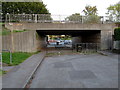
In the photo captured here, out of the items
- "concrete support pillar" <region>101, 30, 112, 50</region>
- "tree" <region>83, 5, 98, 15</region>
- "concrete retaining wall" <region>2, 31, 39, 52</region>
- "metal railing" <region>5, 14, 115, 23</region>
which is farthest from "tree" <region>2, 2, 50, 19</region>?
"tree" <region>83, 5, 98, 15</region>

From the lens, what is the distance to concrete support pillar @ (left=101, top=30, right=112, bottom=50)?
20188 millimetres

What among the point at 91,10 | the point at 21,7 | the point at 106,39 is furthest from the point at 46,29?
the point at 91,10

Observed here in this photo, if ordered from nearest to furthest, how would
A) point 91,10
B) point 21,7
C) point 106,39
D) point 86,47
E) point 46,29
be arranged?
point 46,29 → point 106,39 → point 86,47 → point 21,7 → point 91,10

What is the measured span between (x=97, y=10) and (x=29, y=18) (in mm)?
37453

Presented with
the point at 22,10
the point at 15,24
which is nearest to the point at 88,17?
the point at 15,24

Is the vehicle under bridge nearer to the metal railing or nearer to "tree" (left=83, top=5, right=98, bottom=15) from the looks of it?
the metal railing

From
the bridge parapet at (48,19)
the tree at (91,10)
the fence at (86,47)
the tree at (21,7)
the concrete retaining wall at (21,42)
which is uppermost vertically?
A: the tree at (91,10)

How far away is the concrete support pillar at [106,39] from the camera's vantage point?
20.2m

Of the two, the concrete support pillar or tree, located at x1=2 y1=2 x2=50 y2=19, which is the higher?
tree, located at x1=2 y1=2 x2=50 y2=19

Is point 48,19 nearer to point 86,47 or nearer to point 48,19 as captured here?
point 48,19

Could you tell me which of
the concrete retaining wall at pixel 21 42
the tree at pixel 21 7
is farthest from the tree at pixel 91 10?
the concrete retaining wall at pixel 21 42

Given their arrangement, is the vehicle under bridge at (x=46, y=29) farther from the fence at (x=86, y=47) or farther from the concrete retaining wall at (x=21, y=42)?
the fence at (x=86, y=47)

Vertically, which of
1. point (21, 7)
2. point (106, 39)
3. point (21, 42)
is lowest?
point (21, 42)

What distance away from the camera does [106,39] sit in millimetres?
20406
